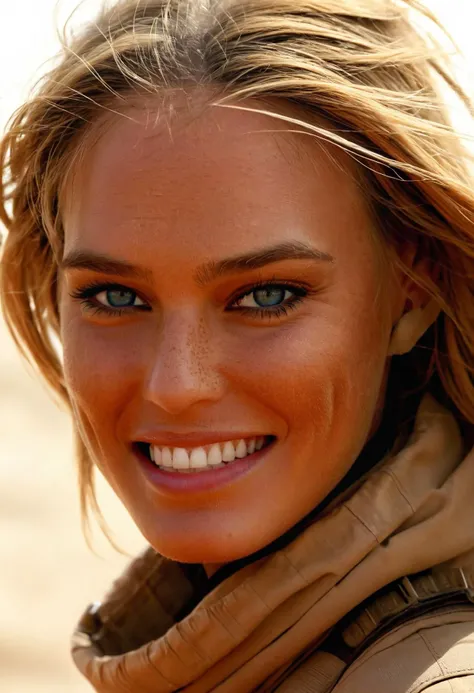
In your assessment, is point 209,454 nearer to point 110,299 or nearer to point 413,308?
point 110,299

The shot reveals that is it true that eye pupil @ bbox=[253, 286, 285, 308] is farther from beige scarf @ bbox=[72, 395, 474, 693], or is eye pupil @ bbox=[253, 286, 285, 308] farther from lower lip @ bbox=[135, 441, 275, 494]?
beige scarf @ bbox=[72, 395, 474, 693]

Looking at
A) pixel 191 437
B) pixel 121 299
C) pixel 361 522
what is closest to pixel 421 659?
pixel 361 522

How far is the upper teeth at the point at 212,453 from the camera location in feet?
6.94

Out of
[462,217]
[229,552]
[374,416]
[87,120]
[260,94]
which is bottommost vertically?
[229,552]

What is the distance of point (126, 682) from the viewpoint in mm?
2332

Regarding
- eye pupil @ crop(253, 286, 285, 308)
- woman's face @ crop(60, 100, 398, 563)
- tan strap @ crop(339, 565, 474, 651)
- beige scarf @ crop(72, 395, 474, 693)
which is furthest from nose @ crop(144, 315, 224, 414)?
tan strap @ crop(339, 565, 474, 651)

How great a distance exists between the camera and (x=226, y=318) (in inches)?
82.7

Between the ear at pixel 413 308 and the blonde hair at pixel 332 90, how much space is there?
0.02 meters

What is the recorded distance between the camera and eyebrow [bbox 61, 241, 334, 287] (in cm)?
204

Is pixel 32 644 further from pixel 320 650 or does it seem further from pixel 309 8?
pixel 309 8

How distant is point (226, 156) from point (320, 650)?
0.86 metres

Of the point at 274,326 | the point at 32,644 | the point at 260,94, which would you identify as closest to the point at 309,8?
the point at 260,94

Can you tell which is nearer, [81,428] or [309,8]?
[309,8]

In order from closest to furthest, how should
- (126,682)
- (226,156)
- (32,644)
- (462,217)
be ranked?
(226,156), (462,217), (126,682), (32,644)
